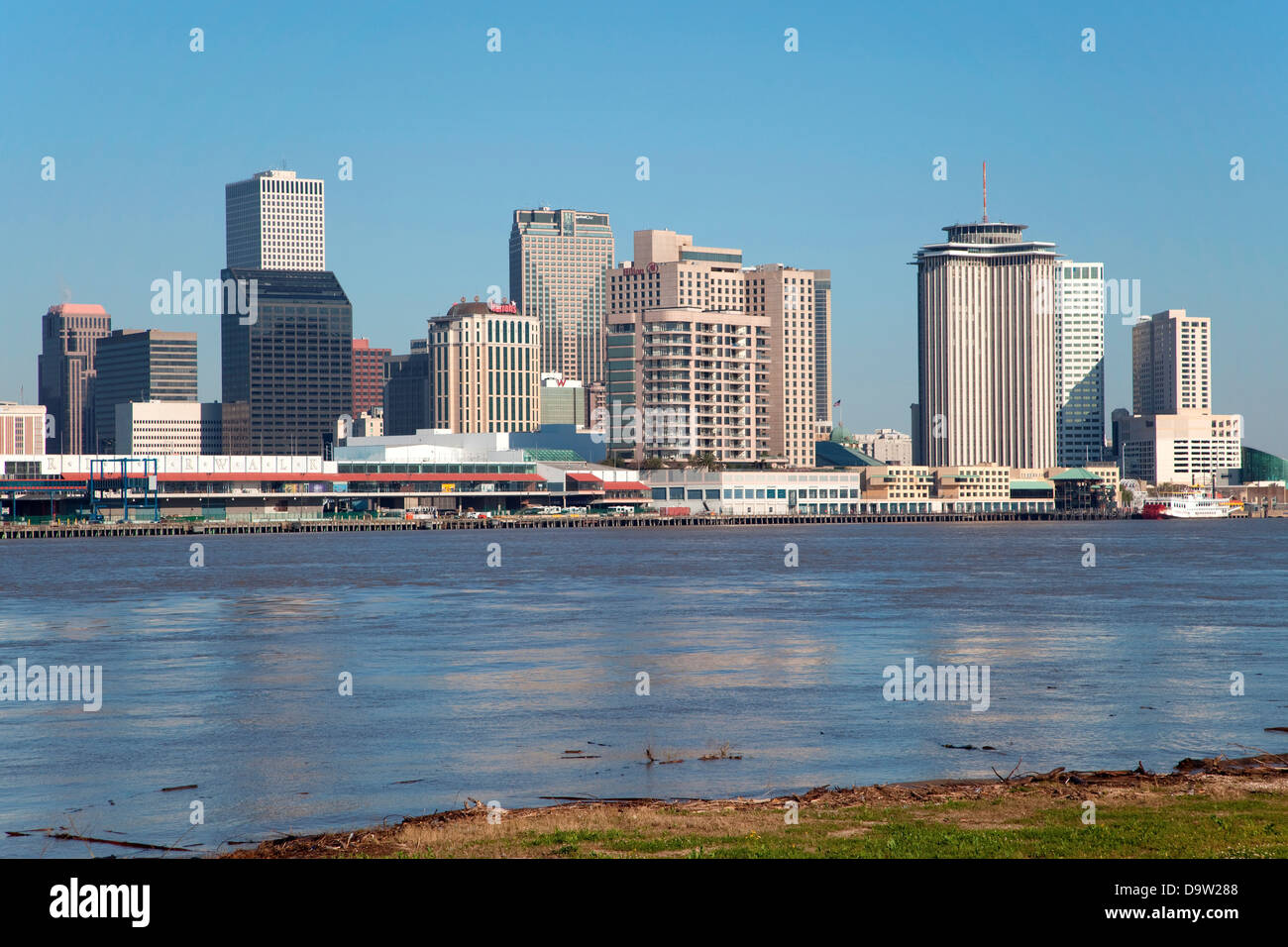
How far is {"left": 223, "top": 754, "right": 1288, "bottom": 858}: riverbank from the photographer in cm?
2170

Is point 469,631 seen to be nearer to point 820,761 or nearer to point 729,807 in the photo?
point 820,761

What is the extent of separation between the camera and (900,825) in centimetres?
2391

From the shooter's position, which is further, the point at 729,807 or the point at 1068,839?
the point at 729,807

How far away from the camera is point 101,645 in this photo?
203 ft

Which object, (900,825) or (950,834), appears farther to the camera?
(900,825)

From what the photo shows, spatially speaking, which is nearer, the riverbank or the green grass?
the green grass

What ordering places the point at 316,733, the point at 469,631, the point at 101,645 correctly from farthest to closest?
the point at 469,631, the point at 101,645, the point at 316,733

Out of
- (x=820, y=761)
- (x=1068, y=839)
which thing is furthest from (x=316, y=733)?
(x=1068, y=839)

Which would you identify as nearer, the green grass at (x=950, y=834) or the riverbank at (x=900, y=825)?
the green grass at (x=950, y=834)

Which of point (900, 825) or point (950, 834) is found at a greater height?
point (950, 834)

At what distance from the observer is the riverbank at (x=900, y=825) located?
2170 centimetres
